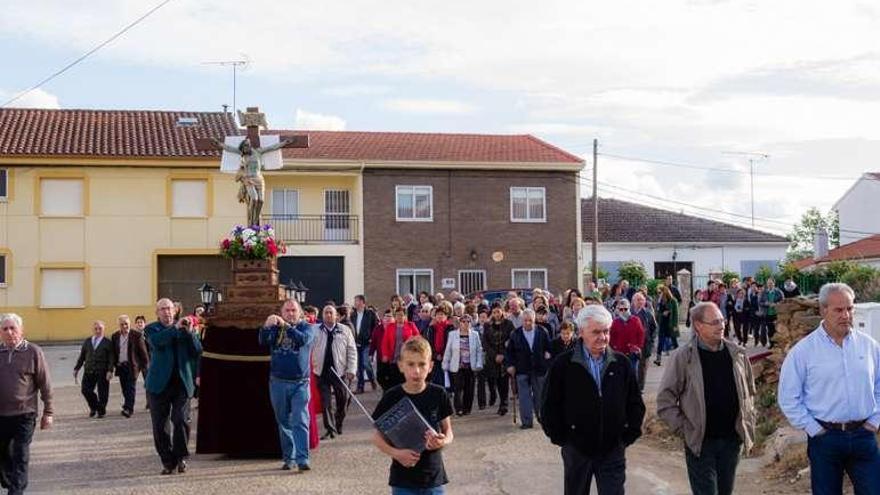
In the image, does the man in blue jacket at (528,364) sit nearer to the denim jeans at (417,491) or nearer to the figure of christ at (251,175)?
the figure of christ at (251,175)

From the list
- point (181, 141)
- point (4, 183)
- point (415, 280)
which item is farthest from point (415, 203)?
point (4, 183)

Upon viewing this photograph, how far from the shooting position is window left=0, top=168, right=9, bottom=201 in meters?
36.6

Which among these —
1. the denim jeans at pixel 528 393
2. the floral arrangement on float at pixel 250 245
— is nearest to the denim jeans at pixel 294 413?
the floral arrangement on float at pixel 250 245

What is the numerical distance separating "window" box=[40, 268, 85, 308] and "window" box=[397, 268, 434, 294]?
1064cm

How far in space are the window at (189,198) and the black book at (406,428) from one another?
32145 millimetres

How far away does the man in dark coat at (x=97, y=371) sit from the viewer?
59.3 feet

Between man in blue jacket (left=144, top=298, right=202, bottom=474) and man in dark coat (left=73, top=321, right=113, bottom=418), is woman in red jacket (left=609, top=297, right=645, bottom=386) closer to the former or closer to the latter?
man in blue jacket (left=144, top=298, right=202, bottom=474)

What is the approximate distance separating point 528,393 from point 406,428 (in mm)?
9290

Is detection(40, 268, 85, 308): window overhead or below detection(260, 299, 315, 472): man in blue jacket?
overhead

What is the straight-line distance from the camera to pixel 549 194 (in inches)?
1601

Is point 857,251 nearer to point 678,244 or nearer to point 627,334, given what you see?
Answer: point 678,244

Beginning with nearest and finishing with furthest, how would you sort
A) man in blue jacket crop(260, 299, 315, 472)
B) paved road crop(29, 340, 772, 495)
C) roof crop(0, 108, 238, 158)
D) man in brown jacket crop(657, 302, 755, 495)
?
man in brown jacket crop(657, 302, 755, 495), paved road crop(29, 340, 772, 495), man in blue jacket crop(260, 299, 315, 472), roof crop(0, 108, 238, 158)

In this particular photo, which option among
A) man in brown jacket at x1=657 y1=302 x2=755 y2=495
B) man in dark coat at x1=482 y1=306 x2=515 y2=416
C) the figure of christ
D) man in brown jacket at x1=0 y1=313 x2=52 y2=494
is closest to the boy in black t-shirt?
man in brown jacket at x1=657 y1=302 x2=755 y2=495

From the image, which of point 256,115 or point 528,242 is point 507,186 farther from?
point 256,115
